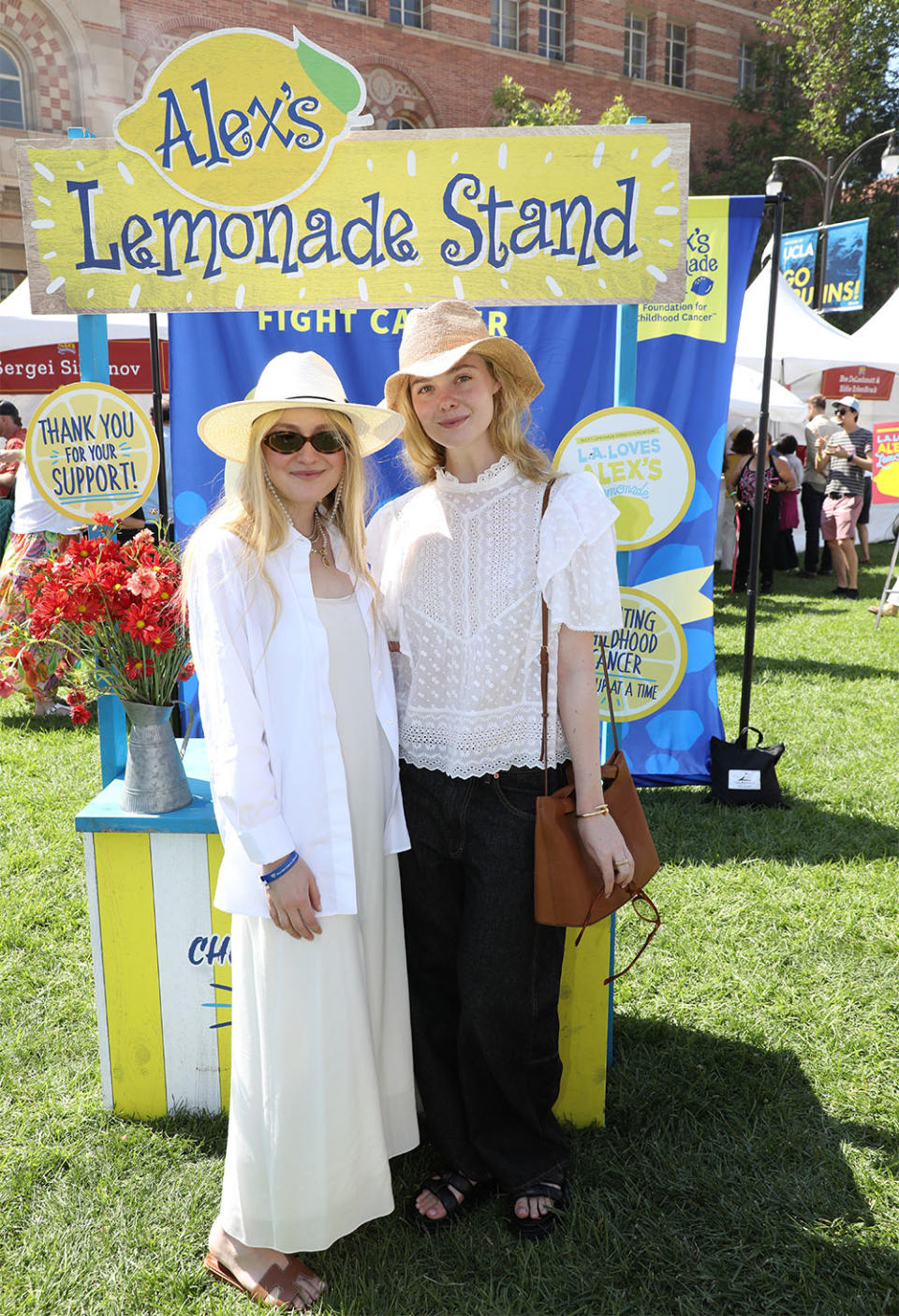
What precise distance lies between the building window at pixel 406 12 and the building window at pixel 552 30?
10.7 ft

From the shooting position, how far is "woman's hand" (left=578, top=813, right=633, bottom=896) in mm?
2082

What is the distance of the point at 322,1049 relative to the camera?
6.54 ft

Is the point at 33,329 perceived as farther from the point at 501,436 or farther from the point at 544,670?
the point at 544,670

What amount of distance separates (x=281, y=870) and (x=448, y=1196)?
0.97 metres

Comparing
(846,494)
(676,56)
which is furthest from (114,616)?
(676,56)

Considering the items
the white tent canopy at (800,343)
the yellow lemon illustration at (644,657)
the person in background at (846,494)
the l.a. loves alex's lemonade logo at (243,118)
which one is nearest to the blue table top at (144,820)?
the l.a. loves alex's lemonade logo at (243,118)

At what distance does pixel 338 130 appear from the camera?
2.59 metres

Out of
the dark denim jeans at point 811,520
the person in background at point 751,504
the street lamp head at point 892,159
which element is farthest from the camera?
the street lamp head at point 892,159

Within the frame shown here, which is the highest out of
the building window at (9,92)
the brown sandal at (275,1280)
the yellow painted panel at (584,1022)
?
the building window at (9,92)

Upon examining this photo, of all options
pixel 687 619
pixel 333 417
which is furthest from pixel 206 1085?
pixel 687 619

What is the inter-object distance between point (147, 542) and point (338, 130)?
120 centimetres

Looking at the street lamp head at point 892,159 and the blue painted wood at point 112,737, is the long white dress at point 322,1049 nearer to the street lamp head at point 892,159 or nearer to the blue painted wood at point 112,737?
the blue painted wood at point 112,737

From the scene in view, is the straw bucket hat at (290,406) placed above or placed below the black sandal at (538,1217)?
above

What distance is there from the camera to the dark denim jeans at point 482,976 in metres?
2.11
